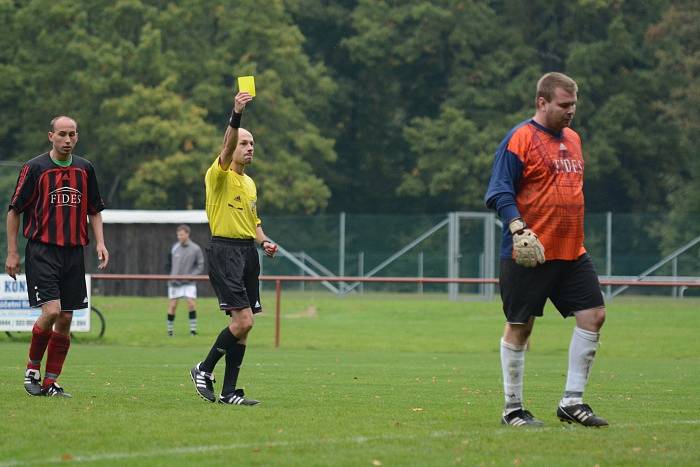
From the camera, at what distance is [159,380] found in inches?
516

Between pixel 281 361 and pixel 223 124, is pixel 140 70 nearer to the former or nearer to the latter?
pixel 223 124

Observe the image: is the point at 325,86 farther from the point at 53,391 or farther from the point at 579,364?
the point at 579,364

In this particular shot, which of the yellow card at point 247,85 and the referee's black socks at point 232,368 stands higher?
the yellow card at point 247,85

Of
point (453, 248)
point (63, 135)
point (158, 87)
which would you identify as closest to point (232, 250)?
point (63, 135)

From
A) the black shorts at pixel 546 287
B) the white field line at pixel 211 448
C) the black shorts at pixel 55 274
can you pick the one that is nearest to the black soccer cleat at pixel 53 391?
the black shorts at pixel 55 274

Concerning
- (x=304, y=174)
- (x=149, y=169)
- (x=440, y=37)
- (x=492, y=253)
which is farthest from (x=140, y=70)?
(x=492, y=253)

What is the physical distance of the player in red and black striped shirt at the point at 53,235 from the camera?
34.9 ft

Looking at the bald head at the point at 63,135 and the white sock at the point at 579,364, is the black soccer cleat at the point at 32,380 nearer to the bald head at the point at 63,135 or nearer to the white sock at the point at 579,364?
the bald head at the point at 63,135

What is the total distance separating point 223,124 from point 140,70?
15.3 ft

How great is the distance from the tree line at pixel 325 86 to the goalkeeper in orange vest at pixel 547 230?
3857 cm

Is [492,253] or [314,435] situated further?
[492,253]

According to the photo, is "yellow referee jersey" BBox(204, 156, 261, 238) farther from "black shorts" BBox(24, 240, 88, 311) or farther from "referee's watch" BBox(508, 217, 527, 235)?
"referee's watch" BBox(508, 217, 527, 235)

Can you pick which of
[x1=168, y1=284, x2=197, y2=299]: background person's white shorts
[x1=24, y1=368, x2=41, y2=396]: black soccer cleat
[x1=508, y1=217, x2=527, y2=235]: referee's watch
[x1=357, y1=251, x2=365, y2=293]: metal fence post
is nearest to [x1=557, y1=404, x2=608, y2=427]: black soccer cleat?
[x1=508, y1=217, x2=527, y2=235]: referee's watch

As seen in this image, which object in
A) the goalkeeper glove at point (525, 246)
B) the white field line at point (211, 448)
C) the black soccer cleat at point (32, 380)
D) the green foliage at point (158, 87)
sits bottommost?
the black soccer cleat at point (32, 380)
